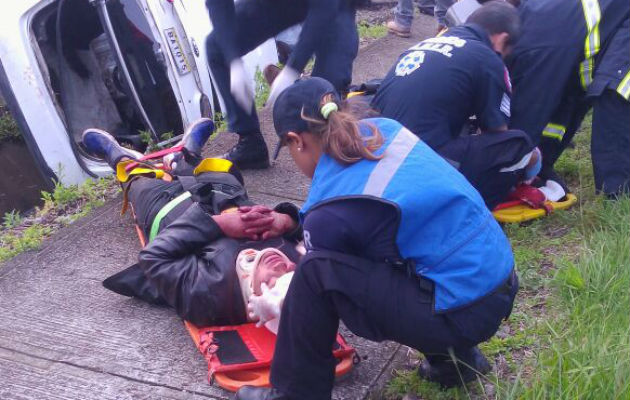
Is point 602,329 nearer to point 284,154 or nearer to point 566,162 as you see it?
point 566,162

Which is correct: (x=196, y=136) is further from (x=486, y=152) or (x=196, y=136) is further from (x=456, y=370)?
(x=456, y=370)

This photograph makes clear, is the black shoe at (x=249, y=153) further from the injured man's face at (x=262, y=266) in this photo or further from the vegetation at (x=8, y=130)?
the vegetation at (x=8, y=130)

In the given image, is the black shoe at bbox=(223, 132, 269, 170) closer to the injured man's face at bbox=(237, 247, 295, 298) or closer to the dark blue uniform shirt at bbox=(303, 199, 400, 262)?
the injured man's face at bbox=(237, 247, 295, 298)

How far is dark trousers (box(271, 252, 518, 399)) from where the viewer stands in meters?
2.01

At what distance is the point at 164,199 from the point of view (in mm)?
3387

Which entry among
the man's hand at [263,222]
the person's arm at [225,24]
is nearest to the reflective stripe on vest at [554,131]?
the man's hand at [263,222]

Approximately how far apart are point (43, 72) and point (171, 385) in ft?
9.36

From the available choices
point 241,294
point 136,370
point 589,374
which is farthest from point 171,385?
point 589,374

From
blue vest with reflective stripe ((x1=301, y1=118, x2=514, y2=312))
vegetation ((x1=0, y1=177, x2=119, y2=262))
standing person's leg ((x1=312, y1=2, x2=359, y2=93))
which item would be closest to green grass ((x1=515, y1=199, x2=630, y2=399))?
blue vest with reflective stripe ((x1=301, y1=118, x2=514, y2=312))

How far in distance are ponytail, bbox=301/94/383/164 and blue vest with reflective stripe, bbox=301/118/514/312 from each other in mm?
26

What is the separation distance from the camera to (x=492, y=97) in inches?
129

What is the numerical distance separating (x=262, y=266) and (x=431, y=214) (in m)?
0.86

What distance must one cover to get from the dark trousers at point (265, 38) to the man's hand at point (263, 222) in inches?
56.6

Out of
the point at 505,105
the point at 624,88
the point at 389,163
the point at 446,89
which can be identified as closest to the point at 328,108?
the point at 389,163
